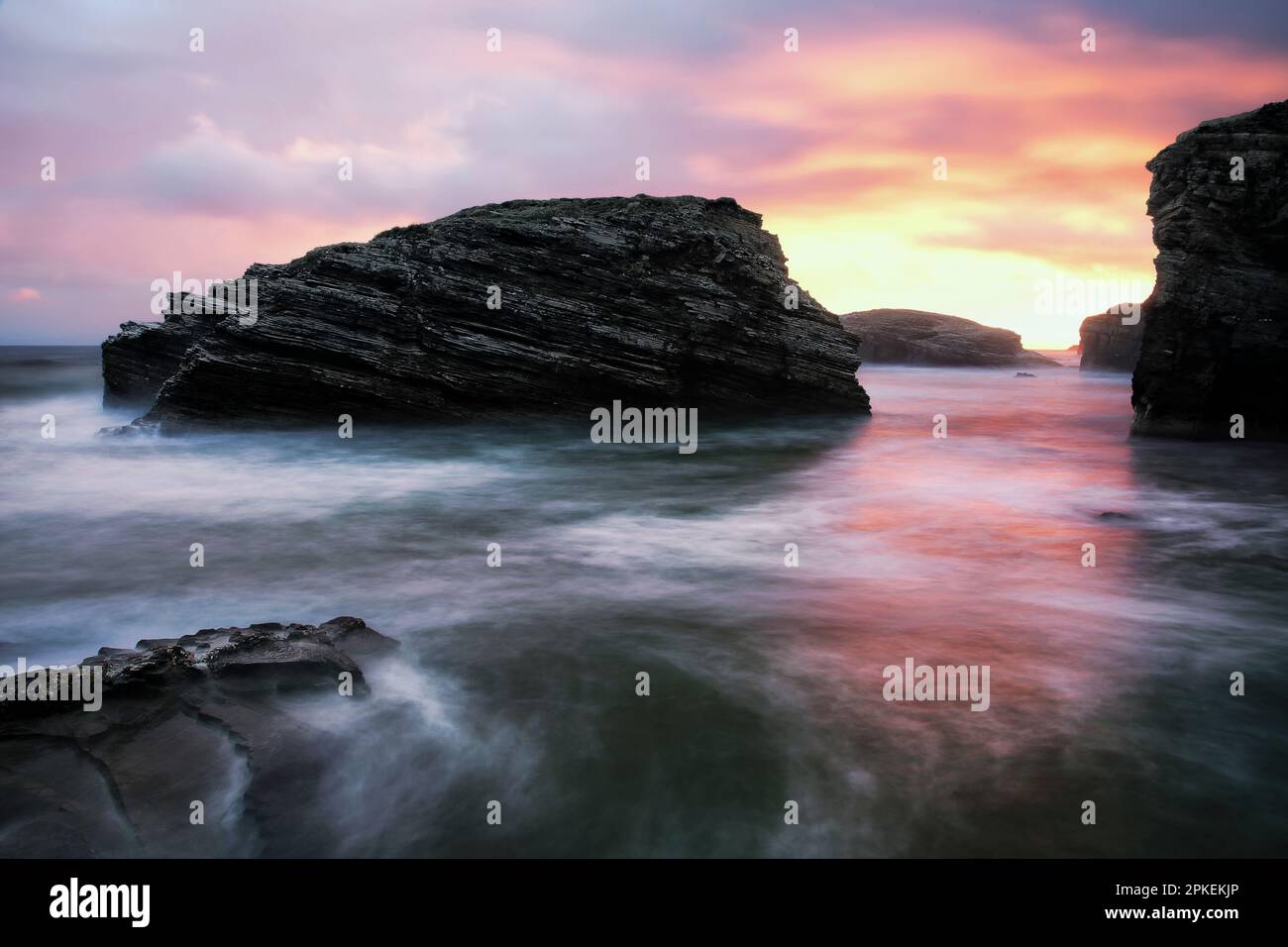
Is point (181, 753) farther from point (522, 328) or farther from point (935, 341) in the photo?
→ point (935, 341)

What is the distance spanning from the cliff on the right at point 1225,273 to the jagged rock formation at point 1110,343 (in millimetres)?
56894

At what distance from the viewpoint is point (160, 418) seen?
21.0 m

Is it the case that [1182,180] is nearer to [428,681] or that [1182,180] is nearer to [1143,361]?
[1143,361]

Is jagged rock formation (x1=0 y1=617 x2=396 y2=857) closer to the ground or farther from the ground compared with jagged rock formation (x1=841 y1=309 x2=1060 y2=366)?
closer to the ground

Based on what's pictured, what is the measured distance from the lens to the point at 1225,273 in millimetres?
18172

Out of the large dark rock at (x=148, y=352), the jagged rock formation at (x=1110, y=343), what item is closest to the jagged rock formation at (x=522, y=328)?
the large dark rock at (x=148, y=352)

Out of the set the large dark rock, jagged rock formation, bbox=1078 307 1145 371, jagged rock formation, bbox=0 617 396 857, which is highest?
jagged rock formation, bbox=1078 307 1145 371

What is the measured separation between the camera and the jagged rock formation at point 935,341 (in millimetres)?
87125

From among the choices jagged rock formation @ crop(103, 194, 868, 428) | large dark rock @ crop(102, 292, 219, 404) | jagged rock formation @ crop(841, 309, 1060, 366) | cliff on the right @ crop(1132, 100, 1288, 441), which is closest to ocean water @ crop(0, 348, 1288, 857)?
cliff on the right @ crop(1132, 100, 1288, 441)

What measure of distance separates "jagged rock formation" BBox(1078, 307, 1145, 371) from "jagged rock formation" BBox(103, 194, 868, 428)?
2275 inches

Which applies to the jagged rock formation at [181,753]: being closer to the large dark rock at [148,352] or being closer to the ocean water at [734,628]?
the ocean water at [734,628]

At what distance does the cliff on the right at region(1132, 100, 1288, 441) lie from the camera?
17.7 m

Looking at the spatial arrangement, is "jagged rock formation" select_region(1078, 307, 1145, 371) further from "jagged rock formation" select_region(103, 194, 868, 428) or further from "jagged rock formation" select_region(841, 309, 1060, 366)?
"jagged rock formation" select_region(103, 194, 868, 428)
